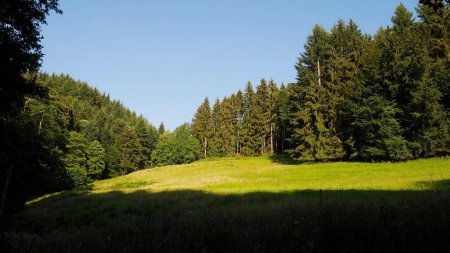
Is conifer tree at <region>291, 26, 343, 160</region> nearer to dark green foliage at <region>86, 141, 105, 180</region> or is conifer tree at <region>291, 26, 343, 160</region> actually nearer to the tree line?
the tree line

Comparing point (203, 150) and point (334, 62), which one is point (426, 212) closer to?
point (334, 62)

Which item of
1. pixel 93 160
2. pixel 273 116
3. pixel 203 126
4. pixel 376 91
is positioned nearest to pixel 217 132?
pixel 203 126

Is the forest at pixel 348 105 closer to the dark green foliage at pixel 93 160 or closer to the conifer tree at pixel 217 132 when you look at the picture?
the dark green foliage at pixel 93 160

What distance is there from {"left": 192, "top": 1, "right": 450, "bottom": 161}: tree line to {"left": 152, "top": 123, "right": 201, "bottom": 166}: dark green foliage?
1994 inches

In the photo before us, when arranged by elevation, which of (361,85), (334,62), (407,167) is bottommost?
(407,167)

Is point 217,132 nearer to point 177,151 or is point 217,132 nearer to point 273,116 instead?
point 177,151

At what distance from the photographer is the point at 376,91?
42938 mm

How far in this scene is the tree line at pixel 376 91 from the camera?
39031 millimetres

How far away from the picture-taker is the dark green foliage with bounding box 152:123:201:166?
343 ft

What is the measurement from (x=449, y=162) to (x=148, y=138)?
10227cm

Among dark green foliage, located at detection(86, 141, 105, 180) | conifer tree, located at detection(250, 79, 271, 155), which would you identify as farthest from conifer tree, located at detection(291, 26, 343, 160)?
dark green foliage, located at detection(86, 141, 105, 180)

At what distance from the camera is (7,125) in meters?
14.9

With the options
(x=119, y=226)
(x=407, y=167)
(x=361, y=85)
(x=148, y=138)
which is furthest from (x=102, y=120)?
(x=119, y=226)

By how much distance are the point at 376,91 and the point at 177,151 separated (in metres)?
71.8
